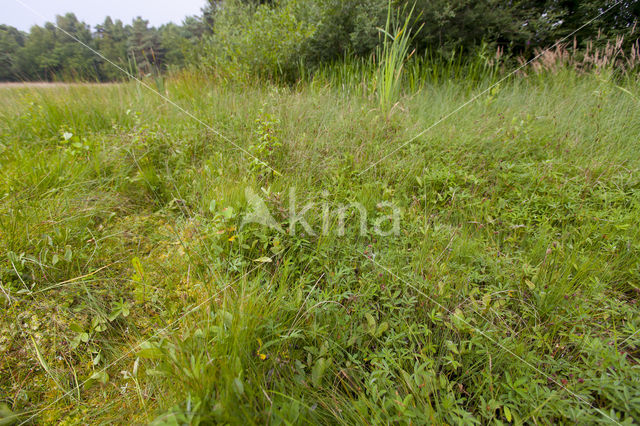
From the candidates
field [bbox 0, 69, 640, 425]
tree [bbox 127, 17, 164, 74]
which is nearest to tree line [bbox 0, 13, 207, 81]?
tree [bbox 127, 17, 164, 74]

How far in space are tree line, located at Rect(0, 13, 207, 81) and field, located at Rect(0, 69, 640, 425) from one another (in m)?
0.93

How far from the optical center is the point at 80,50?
Answer: 330 cm

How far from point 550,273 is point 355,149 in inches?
64.9

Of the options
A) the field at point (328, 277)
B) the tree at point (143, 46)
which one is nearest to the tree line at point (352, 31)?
the tree at point (143, 46)

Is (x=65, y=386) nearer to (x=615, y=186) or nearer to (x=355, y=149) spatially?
(x=355, y=149)

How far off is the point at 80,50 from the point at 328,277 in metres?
4.15

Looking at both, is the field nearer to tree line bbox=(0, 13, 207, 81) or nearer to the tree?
tree line bbox=(0, 13, 207, 81)

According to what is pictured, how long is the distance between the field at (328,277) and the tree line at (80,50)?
36.6 inches

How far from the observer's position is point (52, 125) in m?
3.09

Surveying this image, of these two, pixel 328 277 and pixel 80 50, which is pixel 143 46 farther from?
pixel 328 277

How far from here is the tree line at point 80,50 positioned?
2.66 meters

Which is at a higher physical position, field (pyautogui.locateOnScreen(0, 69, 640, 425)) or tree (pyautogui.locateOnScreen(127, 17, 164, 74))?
tree (pyautogui.locateOnScreen(127, 17, 164, 74))

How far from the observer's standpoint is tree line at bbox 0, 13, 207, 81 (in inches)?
105

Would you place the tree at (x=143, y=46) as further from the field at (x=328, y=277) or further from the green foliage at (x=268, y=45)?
the field at (x=328, y=277)
